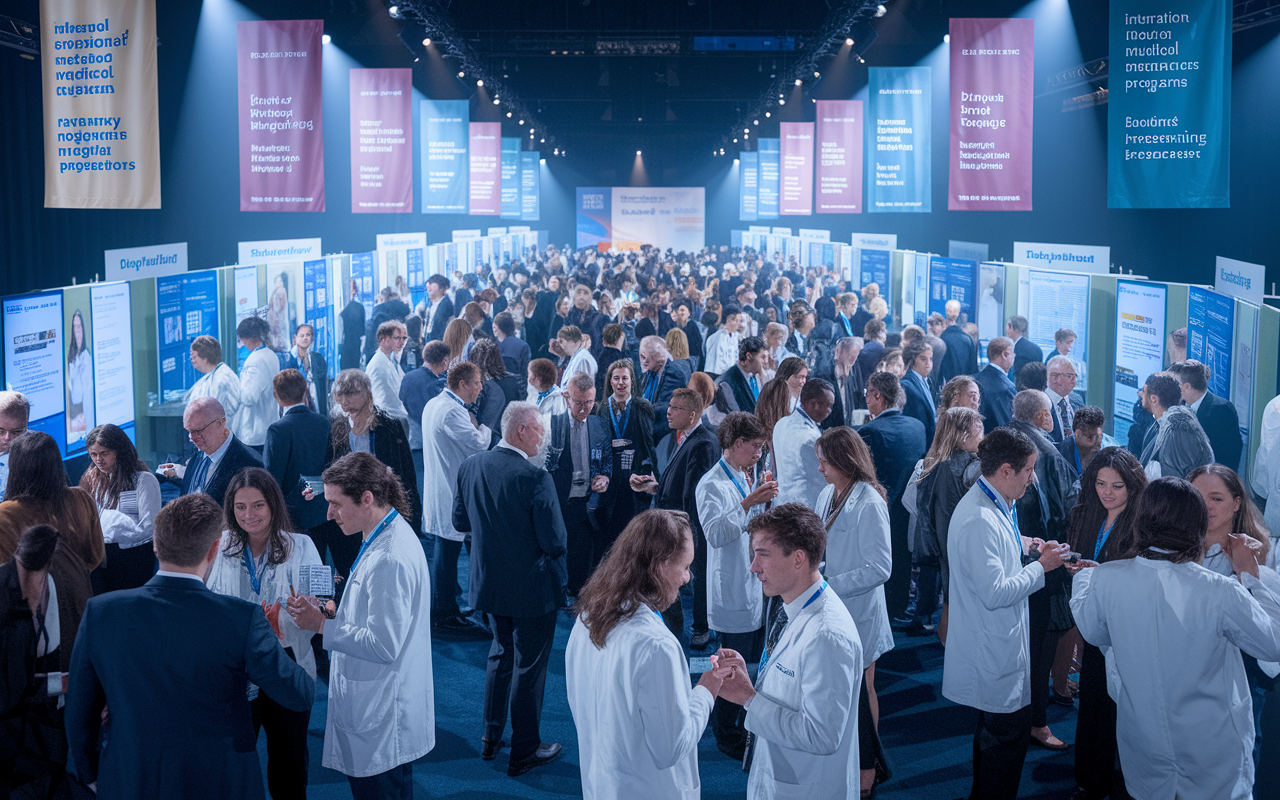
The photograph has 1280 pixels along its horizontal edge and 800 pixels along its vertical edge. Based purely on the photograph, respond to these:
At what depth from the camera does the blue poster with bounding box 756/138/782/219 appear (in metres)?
25.3

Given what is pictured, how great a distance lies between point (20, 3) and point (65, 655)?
10029mm

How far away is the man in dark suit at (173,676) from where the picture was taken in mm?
2807

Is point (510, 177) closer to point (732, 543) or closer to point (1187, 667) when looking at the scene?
point (732, 543)

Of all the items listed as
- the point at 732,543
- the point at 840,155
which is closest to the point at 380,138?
the point at 840,155

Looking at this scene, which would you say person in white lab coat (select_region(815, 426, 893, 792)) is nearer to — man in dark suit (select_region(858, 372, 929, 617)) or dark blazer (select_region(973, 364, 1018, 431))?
man in dark suit (select_region(858, 372, 929, 617))

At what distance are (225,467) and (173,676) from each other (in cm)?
221

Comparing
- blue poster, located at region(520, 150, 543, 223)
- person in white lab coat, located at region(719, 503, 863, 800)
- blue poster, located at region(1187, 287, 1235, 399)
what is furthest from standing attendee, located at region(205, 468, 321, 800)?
blue poster, located at region(520, 150, 543, 223)

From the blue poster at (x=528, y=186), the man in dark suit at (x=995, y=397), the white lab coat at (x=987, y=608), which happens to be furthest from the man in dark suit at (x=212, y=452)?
the blue poster at (x=528, y=186)

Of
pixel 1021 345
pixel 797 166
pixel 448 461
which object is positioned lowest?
pixel 448 461

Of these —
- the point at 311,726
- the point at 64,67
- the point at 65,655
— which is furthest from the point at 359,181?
the point at 65,655

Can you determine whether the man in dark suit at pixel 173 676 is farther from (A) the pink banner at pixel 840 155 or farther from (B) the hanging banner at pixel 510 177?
(B) the hanging banner at pixel 510 177

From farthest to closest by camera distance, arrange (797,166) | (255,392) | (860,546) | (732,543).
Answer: (797,166) → (255,392) → (732,543) → (860,546)

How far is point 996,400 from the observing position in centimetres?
737

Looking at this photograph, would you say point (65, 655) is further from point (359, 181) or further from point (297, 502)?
point (359, 181)
